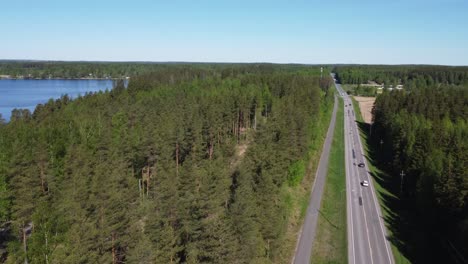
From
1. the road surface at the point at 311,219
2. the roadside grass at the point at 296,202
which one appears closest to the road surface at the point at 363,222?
the road surface at the point at 311,219

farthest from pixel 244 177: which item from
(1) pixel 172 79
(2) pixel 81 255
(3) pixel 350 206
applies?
(1) pixel 172 79

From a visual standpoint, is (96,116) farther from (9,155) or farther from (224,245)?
(224,245)

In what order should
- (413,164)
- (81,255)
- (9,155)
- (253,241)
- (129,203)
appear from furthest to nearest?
1. (413,164)
2. (9,155)
3. (129,203)
4. (253,241)
5. (81,255)

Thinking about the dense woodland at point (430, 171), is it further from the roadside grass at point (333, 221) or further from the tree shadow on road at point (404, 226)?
the roadside grass at point (333, 221)

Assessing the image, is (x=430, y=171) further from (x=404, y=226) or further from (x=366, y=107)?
(x=366, y=107)

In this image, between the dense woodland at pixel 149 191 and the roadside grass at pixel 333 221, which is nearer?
the dense woodland at pixel 149 191
